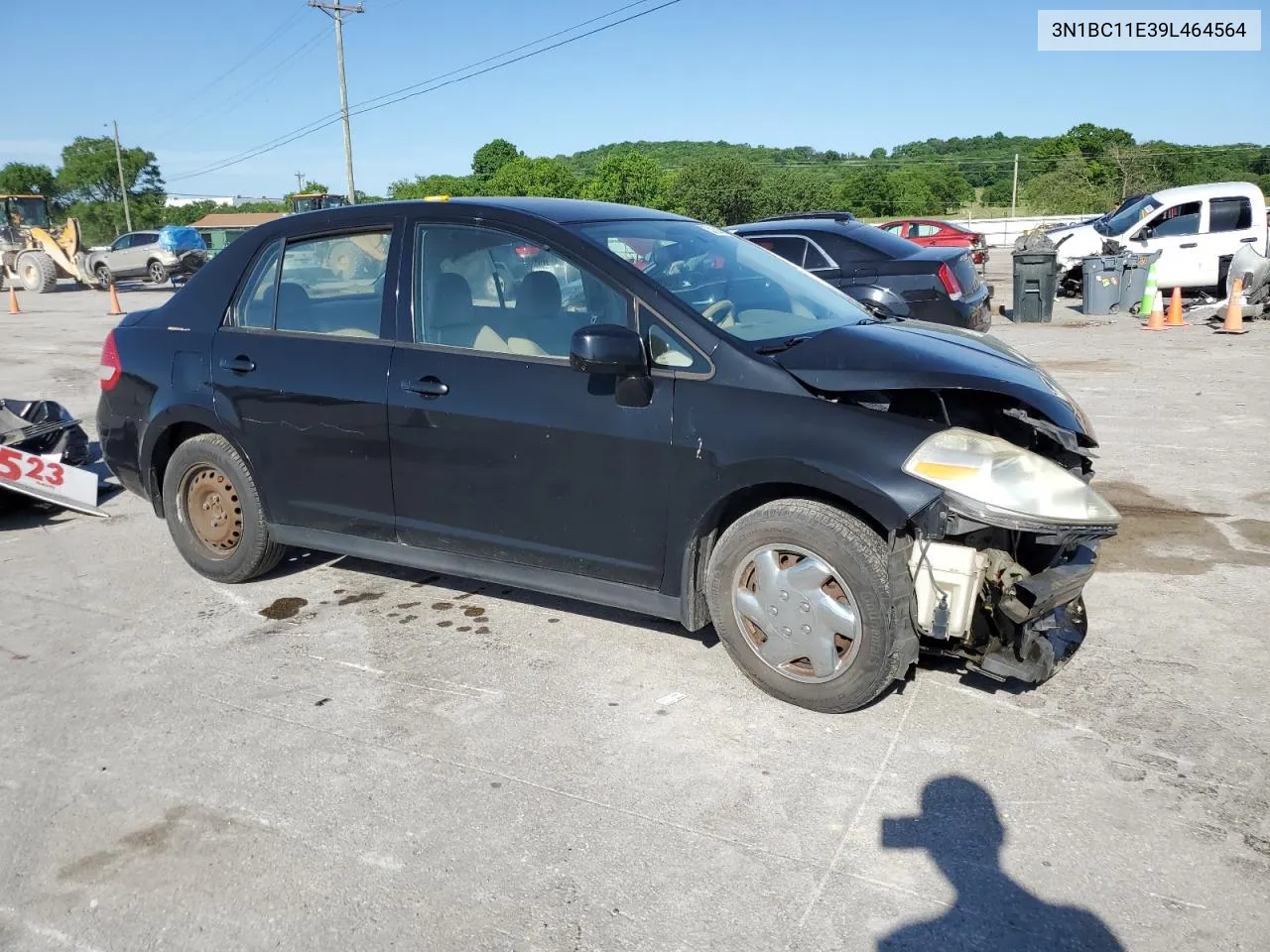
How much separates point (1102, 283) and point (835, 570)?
1523 centimetres

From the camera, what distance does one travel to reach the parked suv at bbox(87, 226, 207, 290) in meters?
31.8

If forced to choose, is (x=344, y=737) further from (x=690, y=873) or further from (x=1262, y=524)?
(x=1262, y=524)

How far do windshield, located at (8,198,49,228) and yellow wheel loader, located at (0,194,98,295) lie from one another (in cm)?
6

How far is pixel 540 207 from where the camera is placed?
448 cm

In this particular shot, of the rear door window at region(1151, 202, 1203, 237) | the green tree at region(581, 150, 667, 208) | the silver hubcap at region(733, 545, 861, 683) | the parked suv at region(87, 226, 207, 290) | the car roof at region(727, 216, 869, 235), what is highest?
the green tree at region(581, 150, 667, 208)

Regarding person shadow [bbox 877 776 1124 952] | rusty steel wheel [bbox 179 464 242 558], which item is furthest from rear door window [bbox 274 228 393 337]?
person shadow [bbox 877 776 1124 952]

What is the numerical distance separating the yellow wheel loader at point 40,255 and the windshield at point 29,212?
2.5 inches

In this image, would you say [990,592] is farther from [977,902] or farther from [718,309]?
[718,309]

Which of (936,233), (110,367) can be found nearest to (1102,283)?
(936,233)

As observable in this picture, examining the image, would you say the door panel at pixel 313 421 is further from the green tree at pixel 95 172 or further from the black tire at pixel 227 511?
the green tree at pixel 95 172

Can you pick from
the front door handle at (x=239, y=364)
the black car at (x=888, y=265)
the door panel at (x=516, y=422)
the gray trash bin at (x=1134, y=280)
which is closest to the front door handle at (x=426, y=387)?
the door panel at (x=516, y=422)

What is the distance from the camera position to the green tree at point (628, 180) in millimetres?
70688

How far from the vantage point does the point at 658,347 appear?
391 cm

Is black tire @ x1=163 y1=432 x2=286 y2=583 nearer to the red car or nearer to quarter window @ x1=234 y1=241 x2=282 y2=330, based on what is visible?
quarter window @ x1=234 y1=241 x2=282 y2=330
